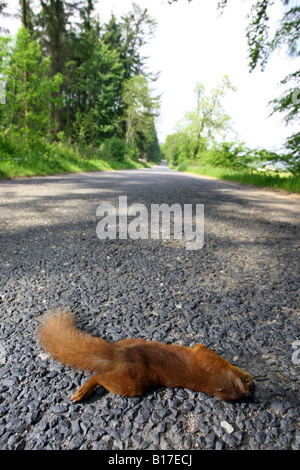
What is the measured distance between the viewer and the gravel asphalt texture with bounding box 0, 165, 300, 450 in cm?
75

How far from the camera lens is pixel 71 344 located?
1.02 meters

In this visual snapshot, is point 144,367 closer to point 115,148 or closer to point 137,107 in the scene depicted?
point 115,148

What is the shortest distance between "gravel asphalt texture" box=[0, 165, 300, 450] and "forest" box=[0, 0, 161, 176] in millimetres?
6693

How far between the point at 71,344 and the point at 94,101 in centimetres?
3452

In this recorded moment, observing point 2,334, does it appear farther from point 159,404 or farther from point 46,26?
point 46,26

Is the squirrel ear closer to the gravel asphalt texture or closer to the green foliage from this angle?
the gravel asphalt texture

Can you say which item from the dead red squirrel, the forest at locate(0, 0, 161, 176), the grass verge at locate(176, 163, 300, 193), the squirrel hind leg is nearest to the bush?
the forest at locate(0, 0, 161, 176)

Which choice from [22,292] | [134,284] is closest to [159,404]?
[134,284]

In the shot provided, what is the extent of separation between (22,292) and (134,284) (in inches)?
23.9

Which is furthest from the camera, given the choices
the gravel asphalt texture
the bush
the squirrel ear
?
the bush

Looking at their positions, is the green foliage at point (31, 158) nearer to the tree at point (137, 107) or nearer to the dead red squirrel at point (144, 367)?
the dead red squirrel at point (144, 367)

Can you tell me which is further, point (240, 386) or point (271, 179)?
point (271, 179)

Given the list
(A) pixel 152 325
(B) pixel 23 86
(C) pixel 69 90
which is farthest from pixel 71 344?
(C) pixel 69 90

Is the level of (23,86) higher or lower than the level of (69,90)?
lower
